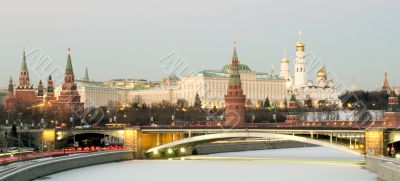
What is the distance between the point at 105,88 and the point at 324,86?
47.2 metres

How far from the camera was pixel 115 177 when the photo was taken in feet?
147

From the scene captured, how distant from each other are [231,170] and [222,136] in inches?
334

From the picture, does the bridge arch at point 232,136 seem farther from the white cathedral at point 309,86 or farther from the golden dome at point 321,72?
the golden dome at point 321,72

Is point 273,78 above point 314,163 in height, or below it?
above

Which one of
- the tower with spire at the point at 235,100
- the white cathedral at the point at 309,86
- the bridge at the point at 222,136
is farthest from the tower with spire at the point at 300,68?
the bridge at the point at 222,136

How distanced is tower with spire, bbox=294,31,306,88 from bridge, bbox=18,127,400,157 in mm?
109998

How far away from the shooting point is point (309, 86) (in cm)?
17862

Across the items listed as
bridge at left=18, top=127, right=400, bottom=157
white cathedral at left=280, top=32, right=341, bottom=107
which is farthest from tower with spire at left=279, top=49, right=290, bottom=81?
bridge at left=18, top=127, right=400, bottom=157

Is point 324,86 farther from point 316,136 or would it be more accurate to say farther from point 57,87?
point 316,136

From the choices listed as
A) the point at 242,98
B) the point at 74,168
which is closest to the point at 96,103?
the point at 242,98

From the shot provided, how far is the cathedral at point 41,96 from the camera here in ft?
380

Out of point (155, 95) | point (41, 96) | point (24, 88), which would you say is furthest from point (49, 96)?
point (155, 95)

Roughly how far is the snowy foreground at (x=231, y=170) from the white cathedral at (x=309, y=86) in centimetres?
11220

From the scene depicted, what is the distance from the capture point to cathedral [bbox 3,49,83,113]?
380ft
